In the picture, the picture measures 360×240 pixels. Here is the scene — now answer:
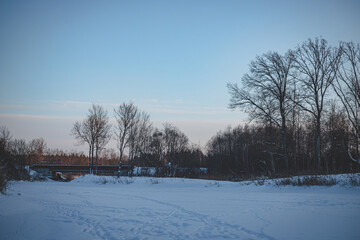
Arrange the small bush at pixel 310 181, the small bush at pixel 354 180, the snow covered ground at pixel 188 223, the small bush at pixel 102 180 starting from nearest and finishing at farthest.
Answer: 1. the snow covered ground at pixel 188 223
2. the small bush at pixel 354 180
3. the small bush at pixel 310 181
4. the small bush at pixel 102 180

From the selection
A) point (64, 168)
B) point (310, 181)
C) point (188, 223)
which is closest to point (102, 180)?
point (310, 181)

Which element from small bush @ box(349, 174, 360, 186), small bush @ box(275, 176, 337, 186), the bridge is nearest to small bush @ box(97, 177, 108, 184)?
small bush @ box(275, 176, 337, 186)

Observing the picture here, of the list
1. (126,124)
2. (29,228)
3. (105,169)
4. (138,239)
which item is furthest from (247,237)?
(105,169)

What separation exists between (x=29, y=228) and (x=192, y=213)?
4.30 meters

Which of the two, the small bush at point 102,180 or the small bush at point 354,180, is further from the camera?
the small bush at point 102,180

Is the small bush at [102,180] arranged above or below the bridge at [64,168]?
above

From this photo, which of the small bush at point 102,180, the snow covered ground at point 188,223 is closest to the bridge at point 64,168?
the small bush at point 102,180

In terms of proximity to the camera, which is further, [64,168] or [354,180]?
[64,168]

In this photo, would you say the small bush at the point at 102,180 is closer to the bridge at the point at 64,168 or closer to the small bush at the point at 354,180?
the small bush at the point at 354,180

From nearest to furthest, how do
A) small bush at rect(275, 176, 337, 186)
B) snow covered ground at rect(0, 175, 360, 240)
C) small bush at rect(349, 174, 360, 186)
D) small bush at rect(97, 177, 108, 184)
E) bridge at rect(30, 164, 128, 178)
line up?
snow covered ground at rect(0, 175, 360, 240)
small bush at rect(349, 174, 360, 186)
small bush at rect(275, 176, 337, 186)
small bush at rect(97, 177, 108, 184)
bridge at rect(30, 164, 128, 178)

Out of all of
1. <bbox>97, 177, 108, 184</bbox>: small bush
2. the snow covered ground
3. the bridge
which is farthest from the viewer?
the bridge

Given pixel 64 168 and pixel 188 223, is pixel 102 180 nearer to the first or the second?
pixel 188 223

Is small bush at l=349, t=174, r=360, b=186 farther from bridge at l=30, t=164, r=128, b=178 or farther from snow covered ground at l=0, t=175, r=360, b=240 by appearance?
bridge at l=30, t=164, r=128, b=178

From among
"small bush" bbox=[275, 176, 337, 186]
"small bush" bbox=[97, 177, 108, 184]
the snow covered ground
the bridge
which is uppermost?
the snow covered ground
